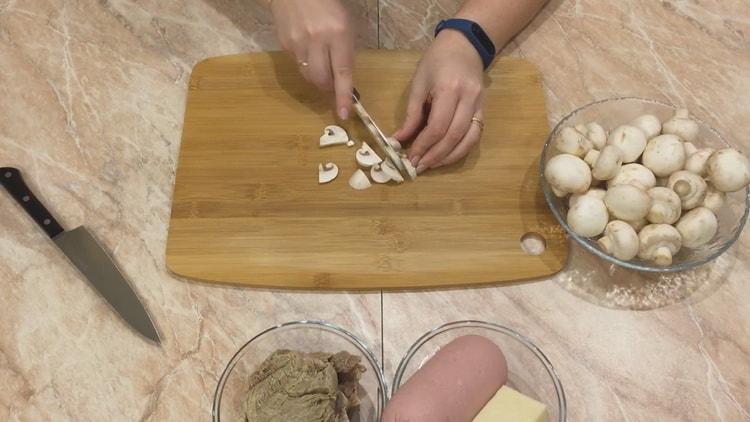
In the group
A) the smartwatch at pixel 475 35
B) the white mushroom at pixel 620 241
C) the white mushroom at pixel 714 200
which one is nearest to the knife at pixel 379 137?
the smartwatch at pixel 475 35

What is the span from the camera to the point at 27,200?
91 centimetres

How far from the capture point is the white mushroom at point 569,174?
836 mm

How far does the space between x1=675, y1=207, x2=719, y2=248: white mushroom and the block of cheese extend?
32cm

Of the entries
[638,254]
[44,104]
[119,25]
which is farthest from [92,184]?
[638,254]

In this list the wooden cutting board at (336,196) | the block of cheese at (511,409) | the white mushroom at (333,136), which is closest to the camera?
the block of cheese at (511,409)

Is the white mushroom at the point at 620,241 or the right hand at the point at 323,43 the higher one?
the right hand at the point at 323,43

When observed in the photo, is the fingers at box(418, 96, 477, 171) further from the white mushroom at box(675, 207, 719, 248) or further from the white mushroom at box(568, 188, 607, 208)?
the white mushroom at box(675, 207, 719, 248)

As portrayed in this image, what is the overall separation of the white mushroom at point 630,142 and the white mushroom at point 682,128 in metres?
0.06

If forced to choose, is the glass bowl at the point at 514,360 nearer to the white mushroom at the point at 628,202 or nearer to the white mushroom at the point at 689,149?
the white mushroom at the point at 628,202

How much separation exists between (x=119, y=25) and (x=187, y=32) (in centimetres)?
12

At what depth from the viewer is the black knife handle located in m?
0.89

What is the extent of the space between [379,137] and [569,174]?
0.28 meters

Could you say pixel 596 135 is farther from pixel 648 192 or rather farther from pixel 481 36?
pixel 481 36

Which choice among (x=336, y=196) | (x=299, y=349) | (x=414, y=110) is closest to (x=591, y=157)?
(x=414, y=110)
